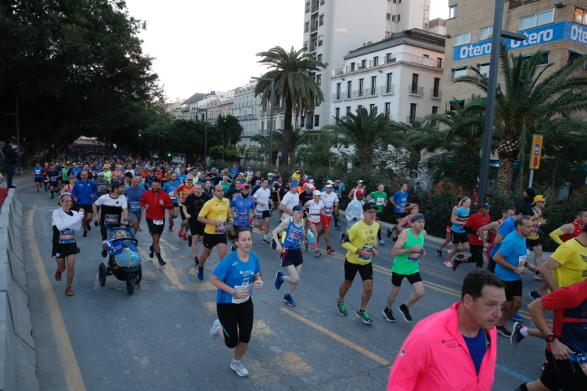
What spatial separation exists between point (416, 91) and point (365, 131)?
22.4 metres

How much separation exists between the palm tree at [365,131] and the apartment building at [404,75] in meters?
17.7

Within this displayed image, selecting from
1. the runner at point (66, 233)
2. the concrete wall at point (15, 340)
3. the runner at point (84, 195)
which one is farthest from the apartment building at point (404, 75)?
the concrete wall at point (15, 340)

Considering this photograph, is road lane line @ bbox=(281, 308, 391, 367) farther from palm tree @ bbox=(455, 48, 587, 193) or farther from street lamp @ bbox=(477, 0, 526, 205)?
palm tree @ bbox=(455, 48, 587, 193)

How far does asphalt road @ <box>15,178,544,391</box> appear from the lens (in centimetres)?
478

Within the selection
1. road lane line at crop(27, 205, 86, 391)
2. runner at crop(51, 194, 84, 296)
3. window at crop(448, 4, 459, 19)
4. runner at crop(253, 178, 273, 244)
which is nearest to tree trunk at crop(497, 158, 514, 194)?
runner at crop(253, 178, 273, 244)

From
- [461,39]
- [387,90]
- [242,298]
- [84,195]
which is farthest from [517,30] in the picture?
[242,298]

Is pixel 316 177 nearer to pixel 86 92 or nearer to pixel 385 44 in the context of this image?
pixel 86 92

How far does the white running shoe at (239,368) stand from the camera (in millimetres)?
4832

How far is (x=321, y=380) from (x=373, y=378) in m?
0.58

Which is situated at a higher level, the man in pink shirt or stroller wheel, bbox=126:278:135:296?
the man in pink shirt

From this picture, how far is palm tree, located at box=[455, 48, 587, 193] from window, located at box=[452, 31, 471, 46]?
20651 mm

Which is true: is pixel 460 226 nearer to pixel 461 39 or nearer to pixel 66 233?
pixel 66 233

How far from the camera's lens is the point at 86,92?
119 feet

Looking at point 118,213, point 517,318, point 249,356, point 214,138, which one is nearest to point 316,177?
point 118,213
